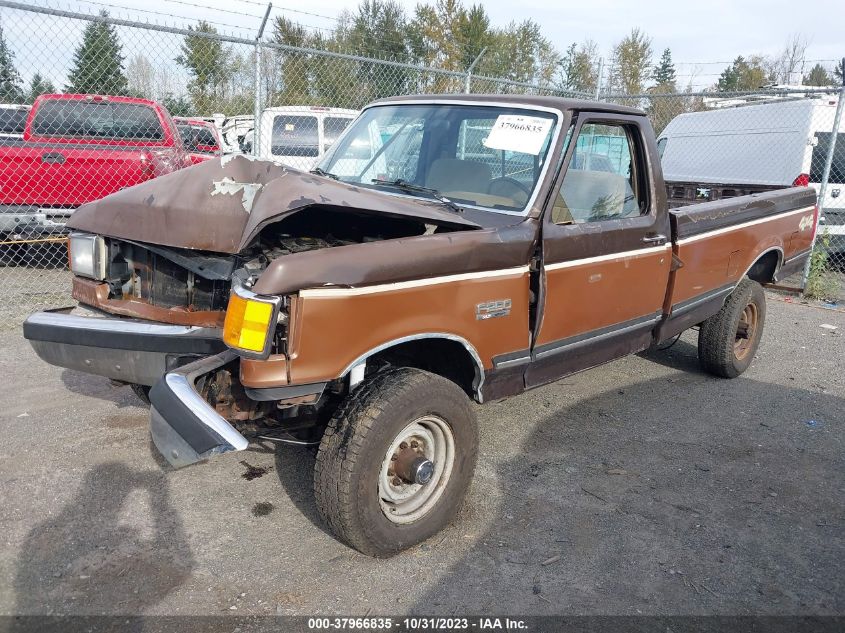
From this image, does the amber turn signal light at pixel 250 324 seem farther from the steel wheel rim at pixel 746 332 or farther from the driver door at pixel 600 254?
the steel wheel rim at pixel 746 332

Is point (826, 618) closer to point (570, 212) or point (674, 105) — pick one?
point (570, 212)

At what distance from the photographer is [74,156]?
767 centimetres

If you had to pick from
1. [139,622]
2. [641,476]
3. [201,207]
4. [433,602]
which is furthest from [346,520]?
[641,476]

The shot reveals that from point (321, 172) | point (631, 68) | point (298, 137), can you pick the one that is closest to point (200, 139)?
point (298, 137)

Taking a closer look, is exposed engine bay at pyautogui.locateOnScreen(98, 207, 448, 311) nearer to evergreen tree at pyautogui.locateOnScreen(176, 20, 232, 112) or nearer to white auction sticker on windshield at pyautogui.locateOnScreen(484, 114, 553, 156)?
white auction sticker on windshield at pyautogui.locateOnScreen(484, 114, 553, 156)

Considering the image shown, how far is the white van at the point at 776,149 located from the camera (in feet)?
28.2

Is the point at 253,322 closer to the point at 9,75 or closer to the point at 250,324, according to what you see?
the point at 250,324

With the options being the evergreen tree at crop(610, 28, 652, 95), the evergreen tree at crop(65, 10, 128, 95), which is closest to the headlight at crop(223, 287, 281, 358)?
the evergreen tree at crop(65, 10, 128, 95)

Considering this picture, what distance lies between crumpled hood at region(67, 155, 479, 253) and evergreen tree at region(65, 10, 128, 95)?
11.7 ft

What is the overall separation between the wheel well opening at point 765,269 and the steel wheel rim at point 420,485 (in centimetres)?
362

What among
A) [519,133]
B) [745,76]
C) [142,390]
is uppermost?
[745,76]

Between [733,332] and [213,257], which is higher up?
[213,257]

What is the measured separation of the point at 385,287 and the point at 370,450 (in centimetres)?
65

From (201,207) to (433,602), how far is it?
6.28 ft
